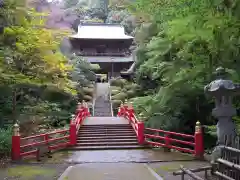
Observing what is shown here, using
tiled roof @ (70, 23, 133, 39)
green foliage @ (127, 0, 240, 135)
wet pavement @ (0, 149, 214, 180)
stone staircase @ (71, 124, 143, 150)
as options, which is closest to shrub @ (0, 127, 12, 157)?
wet pavement @ (0, 149, 214, 180)

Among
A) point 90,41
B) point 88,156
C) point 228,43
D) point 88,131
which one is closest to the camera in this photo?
point 228,43

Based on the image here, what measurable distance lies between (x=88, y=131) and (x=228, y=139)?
979 centimetres

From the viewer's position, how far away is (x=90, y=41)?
43.6 metres

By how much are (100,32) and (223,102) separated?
40.2 meters

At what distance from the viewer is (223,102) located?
7727mm

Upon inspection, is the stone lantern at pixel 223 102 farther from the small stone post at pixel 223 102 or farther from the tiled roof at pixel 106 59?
the tiled roof at pixel 106 59

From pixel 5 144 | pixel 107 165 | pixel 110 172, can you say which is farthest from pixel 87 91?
pixel 110 172

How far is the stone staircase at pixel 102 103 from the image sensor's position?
28703mm

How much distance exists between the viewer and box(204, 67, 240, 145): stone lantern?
7371 mm

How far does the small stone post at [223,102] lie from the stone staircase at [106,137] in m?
6.53

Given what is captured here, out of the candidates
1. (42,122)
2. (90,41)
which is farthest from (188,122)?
(90,41)

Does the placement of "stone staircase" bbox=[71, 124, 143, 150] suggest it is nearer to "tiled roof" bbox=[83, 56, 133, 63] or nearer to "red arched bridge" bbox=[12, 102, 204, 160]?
"red arched bridge" bbox=[12, 102, 204, 160]

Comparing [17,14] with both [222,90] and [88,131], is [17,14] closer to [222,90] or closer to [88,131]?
[88,131]

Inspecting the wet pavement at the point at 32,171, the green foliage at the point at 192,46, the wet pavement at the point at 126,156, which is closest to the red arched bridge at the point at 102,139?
the wet pavement at the point at 126,156
